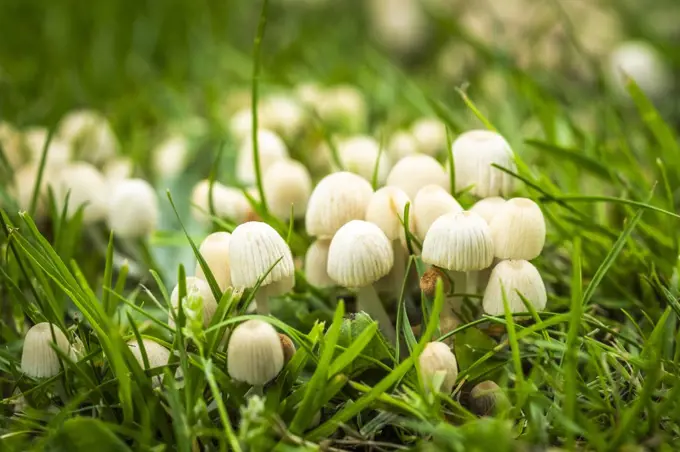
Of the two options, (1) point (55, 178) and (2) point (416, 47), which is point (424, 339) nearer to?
(1) point (55, 178)

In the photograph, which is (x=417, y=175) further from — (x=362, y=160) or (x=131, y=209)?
(x=131, y=209)

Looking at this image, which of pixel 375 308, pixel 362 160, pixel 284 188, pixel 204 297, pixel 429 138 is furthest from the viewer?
pixel 429 138

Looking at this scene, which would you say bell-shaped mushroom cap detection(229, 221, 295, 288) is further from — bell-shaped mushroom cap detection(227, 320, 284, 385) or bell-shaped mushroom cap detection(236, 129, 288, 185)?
bell-shaped mushroom cap detection(236, 129, 288, 185)

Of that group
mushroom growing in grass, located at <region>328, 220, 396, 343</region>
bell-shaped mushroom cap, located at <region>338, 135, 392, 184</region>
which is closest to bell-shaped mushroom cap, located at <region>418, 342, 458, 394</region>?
mushroom growing in grass, located at <region>328, 220, 396, 343</region>

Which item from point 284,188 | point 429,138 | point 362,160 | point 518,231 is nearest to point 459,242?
point 518,231

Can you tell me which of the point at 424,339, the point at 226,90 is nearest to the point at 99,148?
the point at 226,90

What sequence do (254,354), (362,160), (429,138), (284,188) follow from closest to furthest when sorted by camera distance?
1. (254,354)
2. (284,188)
3. (362,160)
4. (429,138)
